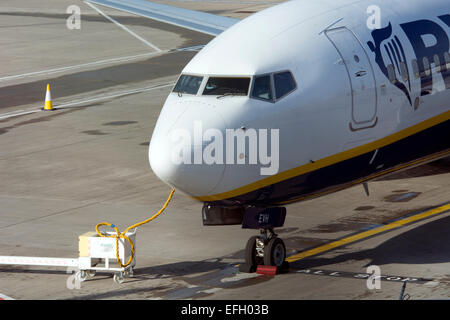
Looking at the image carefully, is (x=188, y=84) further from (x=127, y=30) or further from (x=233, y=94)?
(x=127, y=30)

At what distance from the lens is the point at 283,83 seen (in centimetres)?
1931

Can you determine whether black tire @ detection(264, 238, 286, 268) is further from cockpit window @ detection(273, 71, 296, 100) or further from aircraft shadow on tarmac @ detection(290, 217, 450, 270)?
cockpit window @ detection(273, 71, 296, 100)

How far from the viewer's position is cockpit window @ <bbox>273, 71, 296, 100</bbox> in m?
19.2

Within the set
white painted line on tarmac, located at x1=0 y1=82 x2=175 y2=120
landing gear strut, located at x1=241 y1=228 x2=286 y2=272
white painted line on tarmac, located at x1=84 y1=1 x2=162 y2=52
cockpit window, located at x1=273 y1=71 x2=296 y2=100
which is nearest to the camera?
cockpit window, located at x1=273 y1=71 x2=296 y2=100

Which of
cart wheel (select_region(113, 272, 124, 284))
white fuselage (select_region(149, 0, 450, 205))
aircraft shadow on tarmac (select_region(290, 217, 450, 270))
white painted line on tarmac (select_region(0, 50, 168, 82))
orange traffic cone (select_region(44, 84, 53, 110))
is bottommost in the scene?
cart wheel (select_region(113, 272, 124, 284))

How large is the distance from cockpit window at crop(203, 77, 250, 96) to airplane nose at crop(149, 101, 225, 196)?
0.51m

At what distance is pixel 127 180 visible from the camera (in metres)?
28.5

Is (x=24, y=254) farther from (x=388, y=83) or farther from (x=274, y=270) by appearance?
(x=388, y=83)

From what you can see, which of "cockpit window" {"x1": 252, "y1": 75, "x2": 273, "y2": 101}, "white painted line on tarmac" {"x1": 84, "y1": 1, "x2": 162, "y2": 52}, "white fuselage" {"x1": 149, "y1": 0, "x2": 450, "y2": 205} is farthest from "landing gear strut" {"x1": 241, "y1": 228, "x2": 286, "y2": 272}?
"white painted line on tarmac" {"x1": 84, "y1": 1, "x2": 162, "y2": 52}

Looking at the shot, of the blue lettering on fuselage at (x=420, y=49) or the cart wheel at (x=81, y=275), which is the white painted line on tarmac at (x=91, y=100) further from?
the blue lettering on fuselage at (x=420, y=49)

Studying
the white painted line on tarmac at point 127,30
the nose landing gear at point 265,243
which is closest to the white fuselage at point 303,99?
the nose landing gear at point 265,243

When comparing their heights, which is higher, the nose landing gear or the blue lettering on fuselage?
the blue lettering on fuselage

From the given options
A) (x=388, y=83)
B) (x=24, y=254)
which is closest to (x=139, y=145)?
(x=24, y=254)

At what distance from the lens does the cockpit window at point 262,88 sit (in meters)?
19.1
